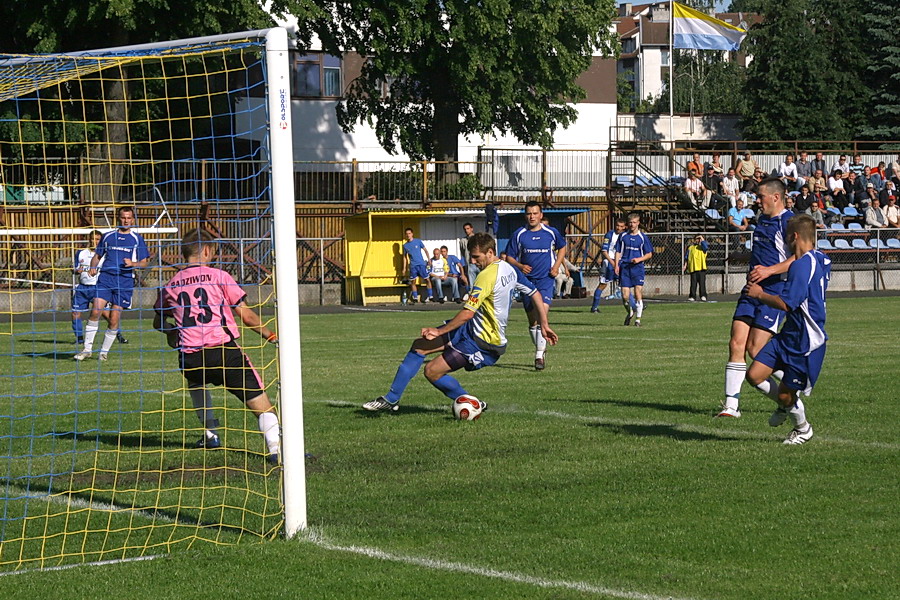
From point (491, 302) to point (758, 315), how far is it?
2.25 metres

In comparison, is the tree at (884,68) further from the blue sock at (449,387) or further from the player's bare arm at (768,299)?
the player's bare arm at (768,299)

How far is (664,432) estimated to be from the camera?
9.54 meters

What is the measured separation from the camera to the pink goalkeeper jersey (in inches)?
349

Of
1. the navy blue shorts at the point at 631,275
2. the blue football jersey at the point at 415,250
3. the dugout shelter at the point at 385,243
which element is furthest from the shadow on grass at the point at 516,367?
the dugout shelter at the point at 385,243

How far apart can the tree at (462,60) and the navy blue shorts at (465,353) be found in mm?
28070

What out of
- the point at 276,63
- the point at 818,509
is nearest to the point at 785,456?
the point at 818,509

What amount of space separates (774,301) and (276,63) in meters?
4.13

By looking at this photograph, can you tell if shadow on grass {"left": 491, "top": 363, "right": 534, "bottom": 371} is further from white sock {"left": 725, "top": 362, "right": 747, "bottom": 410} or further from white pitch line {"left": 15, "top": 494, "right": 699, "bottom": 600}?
white pitch line {"left": 15, "top": 494, "right": 699, "bottom": 600}

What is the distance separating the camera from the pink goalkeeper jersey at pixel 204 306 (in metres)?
8.88

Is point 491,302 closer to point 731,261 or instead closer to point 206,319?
point 206,319

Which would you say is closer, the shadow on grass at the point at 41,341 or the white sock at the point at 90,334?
the white sock at the point at 90,334

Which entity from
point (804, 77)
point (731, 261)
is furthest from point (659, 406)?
point (804, 77)

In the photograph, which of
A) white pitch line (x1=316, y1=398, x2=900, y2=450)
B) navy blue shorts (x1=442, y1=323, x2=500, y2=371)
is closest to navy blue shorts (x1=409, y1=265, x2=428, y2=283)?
white pitch line (x1=316, y1=398, x2=900, y2=450)

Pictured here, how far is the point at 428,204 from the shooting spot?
37094mm
